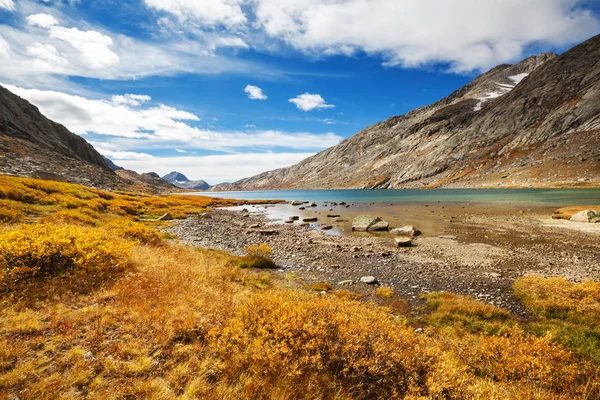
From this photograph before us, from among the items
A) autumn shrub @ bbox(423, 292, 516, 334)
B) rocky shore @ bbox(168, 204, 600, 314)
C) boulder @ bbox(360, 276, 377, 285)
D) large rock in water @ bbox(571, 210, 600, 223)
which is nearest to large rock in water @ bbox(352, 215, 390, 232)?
rocky shore @ bbox(168, 204, 600, 314)

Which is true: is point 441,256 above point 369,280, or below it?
above

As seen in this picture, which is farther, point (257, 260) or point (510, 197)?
point (510, 197)

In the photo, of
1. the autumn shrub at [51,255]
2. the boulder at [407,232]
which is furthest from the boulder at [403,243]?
the autumn shrub at [51,255]

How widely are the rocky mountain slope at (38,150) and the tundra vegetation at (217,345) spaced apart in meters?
60.5

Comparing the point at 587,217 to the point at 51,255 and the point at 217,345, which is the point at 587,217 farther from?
the point at 51,255

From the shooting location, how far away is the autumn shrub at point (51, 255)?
7844 millimetres

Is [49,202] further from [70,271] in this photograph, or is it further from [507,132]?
[507,132]

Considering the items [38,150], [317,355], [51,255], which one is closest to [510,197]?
[317,355]

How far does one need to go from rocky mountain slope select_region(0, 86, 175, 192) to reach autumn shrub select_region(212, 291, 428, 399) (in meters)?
66.1

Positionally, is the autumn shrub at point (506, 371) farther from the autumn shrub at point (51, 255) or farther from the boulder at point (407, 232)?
the boulder at point (407, 232)

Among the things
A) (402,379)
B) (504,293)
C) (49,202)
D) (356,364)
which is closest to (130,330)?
(356,364)

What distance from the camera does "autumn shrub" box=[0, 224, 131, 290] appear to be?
784cm

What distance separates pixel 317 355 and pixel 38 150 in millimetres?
114024

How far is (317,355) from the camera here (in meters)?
5.54
